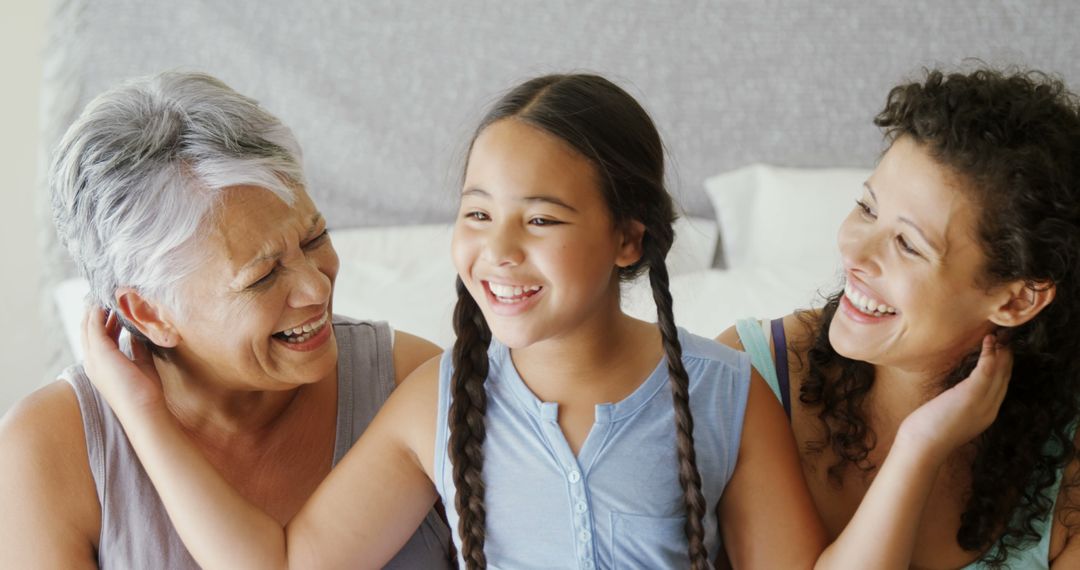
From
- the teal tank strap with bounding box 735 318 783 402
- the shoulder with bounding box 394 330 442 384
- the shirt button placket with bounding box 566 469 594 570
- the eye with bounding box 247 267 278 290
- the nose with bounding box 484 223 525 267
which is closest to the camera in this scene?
the nose with bounding box 484 223 525 267

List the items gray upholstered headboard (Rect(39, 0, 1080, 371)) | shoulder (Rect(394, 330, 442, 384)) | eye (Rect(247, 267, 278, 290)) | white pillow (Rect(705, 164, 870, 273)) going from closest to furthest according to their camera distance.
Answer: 1. eye (Rect(247, 267, 278, 290))
2. shoulder (Rect(394, 330, 442, 384))
3. white pillow (Rect(705, 164, 870, 273))
4. gray upholstered headboard (Rect(39, 0, 1080, 371))

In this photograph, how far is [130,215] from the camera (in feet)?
4.70

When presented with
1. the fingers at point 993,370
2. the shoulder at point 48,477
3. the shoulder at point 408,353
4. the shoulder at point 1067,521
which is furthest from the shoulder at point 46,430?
the shoulder at point 1067,521

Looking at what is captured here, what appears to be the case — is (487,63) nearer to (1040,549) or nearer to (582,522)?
(582,522)

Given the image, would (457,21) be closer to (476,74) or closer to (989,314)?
(476,74)

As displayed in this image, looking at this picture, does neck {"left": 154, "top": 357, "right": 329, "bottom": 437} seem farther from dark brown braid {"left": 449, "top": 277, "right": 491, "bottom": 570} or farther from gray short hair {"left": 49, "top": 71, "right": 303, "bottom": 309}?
dark brown braid {"left": 449, "top": 277, "right": 491, "bottom": 570}

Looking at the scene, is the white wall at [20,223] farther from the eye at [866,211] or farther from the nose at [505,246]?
the eye at [866,211]

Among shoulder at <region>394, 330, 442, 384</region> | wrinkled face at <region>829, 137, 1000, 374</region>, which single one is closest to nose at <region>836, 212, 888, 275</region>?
wrinkled face at <region>829, 137, 1000, 374</region>

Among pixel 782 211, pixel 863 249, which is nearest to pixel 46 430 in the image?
pixel 863 249

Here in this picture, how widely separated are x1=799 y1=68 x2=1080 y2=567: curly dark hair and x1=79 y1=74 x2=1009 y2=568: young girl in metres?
0.11

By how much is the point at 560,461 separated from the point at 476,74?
138cm

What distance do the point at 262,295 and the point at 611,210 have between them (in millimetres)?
482

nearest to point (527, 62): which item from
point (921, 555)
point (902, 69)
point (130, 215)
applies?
point (902, 69)

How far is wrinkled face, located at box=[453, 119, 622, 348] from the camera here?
127 centimetres
